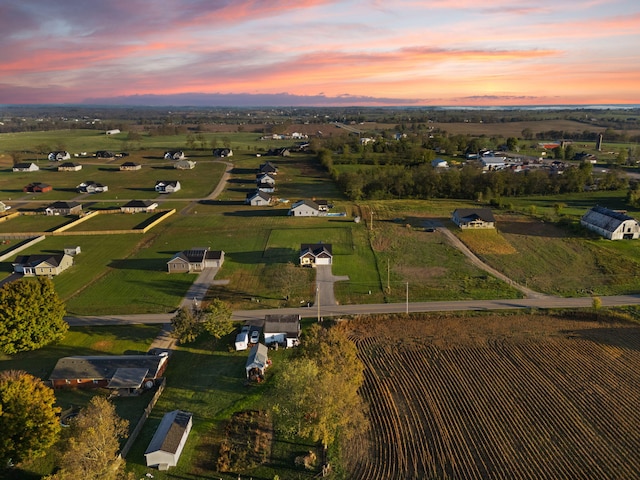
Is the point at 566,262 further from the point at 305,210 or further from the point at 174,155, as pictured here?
the point at 174,155

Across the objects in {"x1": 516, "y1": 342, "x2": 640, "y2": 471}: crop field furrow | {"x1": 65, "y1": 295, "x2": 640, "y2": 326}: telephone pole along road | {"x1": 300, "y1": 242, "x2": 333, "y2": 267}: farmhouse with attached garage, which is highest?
{"x1": 300, "y1": 242, "x2": 333, "y2": 267}: farmhouse with attached garage

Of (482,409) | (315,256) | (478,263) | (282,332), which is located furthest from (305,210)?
(482,409)

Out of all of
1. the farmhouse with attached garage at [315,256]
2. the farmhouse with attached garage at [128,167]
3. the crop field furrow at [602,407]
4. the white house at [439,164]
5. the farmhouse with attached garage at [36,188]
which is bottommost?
the crop field furrow at [602,407]

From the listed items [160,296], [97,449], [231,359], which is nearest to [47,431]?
[97,449]

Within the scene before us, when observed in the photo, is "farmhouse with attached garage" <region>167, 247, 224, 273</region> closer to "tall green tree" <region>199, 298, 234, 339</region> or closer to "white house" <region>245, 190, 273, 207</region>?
"tall green tree" <region>199, 298, 234, 339</region>

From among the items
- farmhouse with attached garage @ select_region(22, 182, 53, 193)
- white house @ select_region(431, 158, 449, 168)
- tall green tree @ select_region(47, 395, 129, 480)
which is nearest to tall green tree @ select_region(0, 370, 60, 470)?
tall green tree @ select_region(47, 395, 129, 480)

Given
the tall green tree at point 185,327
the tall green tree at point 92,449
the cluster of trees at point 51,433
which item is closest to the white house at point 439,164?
the tall green tree at point 185,327

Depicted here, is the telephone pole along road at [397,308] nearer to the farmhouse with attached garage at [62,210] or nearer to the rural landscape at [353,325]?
the rural landscape at [353,325]
